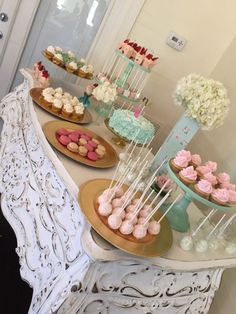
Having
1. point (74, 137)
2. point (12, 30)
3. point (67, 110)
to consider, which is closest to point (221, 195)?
point (74, 137)

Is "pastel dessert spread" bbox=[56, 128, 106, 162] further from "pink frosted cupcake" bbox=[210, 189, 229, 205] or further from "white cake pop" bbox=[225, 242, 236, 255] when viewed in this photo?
"white cake pop" bbox=[225, 242, 236, 255]

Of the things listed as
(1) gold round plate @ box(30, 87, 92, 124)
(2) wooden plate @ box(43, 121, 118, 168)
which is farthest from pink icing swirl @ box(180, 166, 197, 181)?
(1) gold round plate @ box(30, 87, 92, 124)

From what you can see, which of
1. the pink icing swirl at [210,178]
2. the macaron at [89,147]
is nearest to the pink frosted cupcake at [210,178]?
the pink icing swirl at [210,178]

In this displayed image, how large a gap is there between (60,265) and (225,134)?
1214 millimetres

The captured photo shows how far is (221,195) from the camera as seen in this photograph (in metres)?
1.05

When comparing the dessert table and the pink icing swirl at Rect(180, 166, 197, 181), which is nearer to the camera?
the dessert table

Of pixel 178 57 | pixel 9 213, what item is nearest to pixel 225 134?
pixel 178 57

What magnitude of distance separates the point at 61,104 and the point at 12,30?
879 mm

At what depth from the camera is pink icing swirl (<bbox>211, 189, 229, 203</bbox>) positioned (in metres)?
1.05

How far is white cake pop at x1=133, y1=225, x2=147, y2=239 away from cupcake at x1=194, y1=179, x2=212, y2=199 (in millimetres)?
232

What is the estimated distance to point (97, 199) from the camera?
39.0 inches

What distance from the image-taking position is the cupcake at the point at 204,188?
3.42ft

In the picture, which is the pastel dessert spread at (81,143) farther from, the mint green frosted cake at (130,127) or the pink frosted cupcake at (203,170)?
the pink frosted cupcake at (203,170)

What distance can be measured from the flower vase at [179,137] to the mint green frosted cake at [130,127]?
3.6 inches
